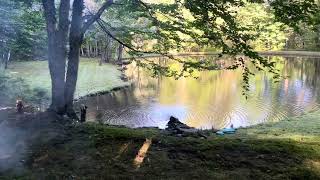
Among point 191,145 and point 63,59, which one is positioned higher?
point 63,59

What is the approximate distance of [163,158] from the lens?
8172mm

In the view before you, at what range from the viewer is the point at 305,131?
15.9 metres

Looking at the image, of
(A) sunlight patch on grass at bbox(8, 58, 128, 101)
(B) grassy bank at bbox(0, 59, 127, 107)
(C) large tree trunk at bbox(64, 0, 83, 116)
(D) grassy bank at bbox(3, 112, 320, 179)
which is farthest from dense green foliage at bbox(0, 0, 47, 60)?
(D) grassy bank at bbox(3, 112, 320, 179)

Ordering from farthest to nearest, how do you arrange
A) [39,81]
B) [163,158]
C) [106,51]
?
[106,51]
[39,81]
[163,158]

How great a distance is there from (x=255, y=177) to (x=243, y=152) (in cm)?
111

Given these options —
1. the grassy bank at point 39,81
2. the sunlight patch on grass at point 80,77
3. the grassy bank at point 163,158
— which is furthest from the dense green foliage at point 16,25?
the grassy bank at point 163,158

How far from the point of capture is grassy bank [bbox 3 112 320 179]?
7570mm

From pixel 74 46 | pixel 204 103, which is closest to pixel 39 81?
pixel 204 103

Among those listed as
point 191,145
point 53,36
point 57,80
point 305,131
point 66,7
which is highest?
point 66,7

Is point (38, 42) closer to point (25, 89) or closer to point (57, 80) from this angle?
point (25, 89)

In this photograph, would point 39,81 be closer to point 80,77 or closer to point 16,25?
point 80,77

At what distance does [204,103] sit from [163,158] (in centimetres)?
1996

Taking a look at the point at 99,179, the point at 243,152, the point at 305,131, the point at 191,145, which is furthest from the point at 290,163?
the point at 305,131

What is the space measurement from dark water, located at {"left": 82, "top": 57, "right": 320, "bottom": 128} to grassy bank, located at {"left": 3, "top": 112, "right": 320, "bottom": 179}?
12189 mm
